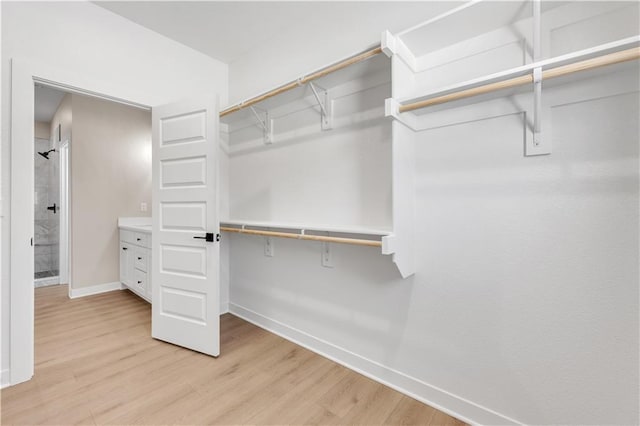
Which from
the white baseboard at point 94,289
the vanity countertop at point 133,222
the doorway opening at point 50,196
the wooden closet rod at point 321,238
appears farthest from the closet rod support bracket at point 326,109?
the doorway opening at point 50,196

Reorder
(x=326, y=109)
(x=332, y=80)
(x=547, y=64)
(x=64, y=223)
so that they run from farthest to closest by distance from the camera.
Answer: (x=64, y=223), (x=326, y=109), (x=332, y=80), (x=547, y=64)

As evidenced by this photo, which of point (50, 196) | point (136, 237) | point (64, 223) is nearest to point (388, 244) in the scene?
point (136, 237)

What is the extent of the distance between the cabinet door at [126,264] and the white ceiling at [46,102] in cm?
205

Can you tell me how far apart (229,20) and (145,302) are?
307cm

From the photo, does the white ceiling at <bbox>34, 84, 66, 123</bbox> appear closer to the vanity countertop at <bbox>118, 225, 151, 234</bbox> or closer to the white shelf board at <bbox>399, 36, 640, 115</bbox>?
the vanity countertop at <bbox>118, 225, 151, 234</bbox>

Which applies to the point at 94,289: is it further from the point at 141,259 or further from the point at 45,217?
the point at 45,217

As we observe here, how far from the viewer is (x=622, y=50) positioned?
107cm

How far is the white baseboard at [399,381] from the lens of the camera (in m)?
1.52

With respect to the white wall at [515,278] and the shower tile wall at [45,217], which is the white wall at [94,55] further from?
the shower tile wall at [45,217]

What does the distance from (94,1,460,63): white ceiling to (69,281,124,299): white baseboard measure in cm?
312

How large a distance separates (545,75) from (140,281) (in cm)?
393

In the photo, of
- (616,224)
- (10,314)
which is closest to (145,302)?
(10,314)

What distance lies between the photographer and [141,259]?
11.1ft

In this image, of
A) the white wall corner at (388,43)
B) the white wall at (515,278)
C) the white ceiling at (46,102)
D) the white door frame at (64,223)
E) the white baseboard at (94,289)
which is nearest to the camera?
the white wall at (515,278)
